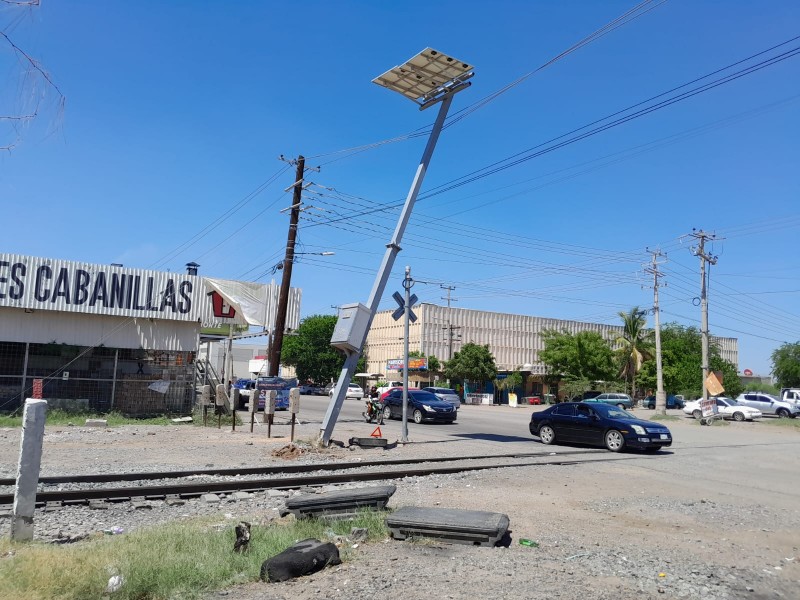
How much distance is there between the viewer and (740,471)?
16141mm

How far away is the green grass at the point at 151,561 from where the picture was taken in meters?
5.58

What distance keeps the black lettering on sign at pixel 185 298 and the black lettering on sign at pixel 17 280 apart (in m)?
5.70

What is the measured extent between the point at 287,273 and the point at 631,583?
24.2 m

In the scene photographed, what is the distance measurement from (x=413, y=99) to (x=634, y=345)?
61251 millimetres

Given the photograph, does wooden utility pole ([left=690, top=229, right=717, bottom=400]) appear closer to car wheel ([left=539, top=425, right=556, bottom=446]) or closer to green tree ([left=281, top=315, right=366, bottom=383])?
car wheel ([left=539, top=425, right=556, bottom=446])

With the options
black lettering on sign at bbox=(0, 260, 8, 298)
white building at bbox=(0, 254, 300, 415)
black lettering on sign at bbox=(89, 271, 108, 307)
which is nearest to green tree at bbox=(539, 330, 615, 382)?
white building at bbox=(0, 254, 300, 415)

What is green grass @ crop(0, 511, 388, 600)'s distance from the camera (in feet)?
18.3

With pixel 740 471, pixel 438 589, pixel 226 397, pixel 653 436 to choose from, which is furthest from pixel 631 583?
pixel 226 397

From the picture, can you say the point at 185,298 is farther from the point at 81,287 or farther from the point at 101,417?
the point at 101,417

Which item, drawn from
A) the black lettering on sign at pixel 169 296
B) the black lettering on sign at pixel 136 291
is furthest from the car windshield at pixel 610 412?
the black lettering on sign at pixel 136 291

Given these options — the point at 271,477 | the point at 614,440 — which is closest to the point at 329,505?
the point at 271,477

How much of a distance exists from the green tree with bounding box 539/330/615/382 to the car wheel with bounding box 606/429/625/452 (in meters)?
48.4

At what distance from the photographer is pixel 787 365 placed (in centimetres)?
8425

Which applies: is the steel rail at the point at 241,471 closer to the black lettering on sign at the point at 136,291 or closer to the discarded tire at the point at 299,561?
the discarded tire at the point at 299,561
